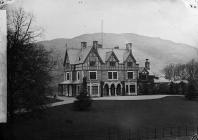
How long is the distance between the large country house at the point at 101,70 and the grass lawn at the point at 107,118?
0.23 m

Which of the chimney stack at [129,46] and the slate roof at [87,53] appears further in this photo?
the chimney stack at [129,46]

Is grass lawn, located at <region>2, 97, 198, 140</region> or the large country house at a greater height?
the large country house

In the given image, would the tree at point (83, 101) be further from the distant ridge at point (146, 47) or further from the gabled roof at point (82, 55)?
the distant ridge at point (146, 47)

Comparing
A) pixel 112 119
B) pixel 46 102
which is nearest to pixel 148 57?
pixel 112 119

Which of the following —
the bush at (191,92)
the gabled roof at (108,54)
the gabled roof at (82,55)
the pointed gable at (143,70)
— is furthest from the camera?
the bush at (191,92)

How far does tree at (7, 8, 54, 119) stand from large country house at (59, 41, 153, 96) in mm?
327

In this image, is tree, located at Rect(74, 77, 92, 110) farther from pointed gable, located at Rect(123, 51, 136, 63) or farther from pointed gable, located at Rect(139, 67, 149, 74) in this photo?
pointed gable, located at Rect(139, 67, 149, 74)

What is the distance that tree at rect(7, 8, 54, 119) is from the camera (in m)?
3.54

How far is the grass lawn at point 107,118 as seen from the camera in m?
3.66

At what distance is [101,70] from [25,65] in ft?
4.11

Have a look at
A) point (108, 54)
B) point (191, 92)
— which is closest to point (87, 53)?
point (108, 54)

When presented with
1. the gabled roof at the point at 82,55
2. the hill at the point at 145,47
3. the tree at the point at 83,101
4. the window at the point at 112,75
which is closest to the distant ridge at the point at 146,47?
the hill at the point at 145,47

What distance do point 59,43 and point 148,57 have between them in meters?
1.69

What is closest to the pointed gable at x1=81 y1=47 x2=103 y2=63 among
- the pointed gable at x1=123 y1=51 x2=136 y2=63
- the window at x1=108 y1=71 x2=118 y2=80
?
the window at x1=108 y1=71 x2=118 y2=80
